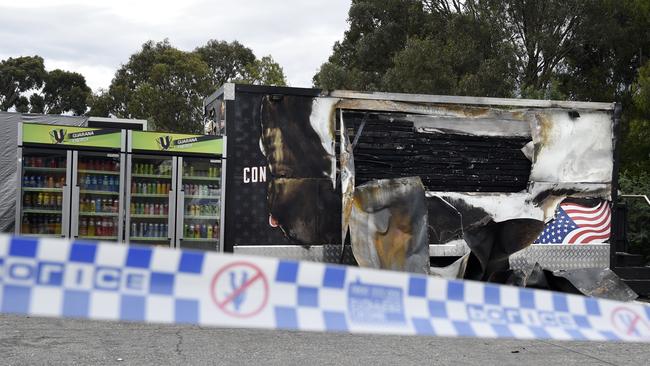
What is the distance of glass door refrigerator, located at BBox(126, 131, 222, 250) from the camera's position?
9344 millimetres

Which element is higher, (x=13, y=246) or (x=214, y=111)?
(x=214, y=111)

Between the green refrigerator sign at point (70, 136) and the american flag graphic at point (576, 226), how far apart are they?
565 centimetres

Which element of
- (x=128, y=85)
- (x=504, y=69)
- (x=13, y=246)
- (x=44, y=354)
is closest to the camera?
(x=13, y=246)

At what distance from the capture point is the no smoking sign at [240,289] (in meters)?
2.94

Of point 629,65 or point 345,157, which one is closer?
point 345,157

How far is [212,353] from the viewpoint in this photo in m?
6.04

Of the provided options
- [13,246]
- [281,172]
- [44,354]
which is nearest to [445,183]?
[281,172]

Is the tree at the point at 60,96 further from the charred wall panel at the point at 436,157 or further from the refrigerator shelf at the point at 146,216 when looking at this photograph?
the charred wall panel at the point at 436,157

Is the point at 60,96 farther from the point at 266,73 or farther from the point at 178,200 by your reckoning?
the point at 178,200

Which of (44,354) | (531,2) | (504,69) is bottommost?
(44,354)

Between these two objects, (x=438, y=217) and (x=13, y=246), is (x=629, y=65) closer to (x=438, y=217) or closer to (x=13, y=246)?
(x=438, y=217)

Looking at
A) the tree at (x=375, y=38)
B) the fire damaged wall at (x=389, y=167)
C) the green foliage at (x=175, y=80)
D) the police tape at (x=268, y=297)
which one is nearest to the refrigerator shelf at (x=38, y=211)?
the fire damaged wall at (x=389, y=167)

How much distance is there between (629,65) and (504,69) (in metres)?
4.97

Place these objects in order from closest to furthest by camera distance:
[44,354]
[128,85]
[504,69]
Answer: [44,354] < [504,69] < [128,85]
